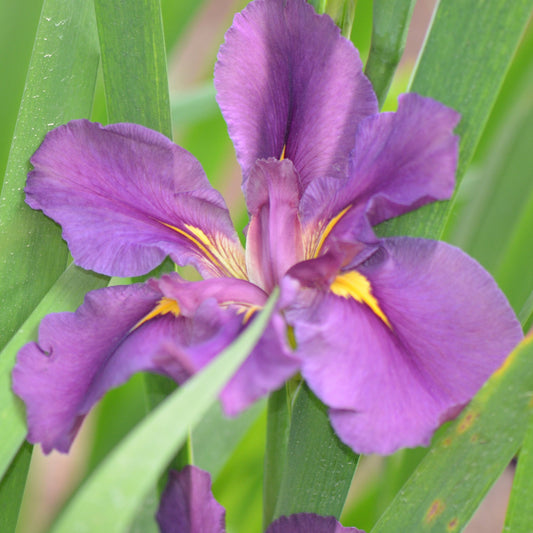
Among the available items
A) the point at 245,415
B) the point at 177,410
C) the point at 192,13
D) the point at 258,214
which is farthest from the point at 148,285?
the point at 192,13

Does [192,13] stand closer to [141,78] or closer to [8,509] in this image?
[141,78]

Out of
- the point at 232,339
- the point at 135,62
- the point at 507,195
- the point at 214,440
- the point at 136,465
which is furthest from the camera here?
the point at 507,195

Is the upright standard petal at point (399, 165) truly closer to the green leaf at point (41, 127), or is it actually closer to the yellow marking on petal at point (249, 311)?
the yellow marking on petal at point (249, 311)

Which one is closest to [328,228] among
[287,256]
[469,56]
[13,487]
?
[287,256]

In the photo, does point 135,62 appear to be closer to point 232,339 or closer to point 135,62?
point 135,62

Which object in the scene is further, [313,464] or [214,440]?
[214,440]

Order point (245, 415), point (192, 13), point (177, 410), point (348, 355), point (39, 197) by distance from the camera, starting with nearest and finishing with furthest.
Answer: point (177, 410) → point (348, 355) → point (39, 197) → point (245, 415) → point (192, 13)
